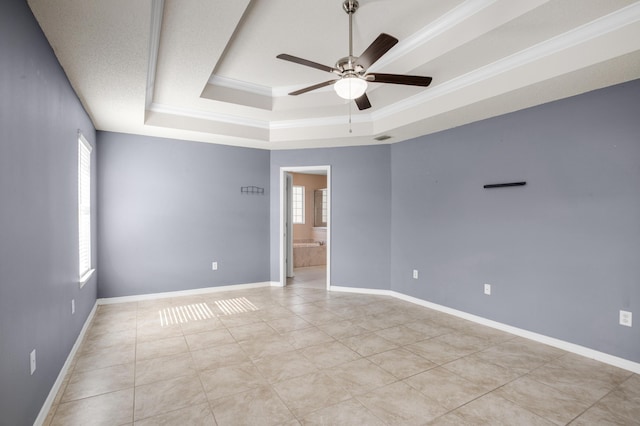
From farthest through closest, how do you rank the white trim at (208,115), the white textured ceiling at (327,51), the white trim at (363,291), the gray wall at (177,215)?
the white trim at (363,291)
the gray wall at (177,215)
the white trim at (208,115)
the white textured ceiling at (327,51)

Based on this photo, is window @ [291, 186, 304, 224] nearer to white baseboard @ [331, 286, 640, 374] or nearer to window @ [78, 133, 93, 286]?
white baseboard @ [331, 286, 640, 374]

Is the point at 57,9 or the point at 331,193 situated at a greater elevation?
the point at 57,9

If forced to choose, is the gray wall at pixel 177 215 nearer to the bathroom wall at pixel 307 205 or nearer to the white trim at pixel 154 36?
the white trim at pixel 154 36

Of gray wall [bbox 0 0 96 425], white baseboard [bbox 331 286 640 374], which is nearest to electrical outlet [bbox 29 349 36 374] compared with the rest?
gray wall [bbox 0 0 96 425]

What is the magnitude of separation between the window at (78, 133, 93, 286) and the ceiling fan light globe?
266 centimetres

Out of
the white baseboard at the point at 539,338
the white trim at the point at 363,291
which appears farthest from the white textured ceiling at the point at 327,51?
the white trim at the point at 363,291

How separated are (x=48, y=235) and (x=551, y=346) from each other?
14.5ft

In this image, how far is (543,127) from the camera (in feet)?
10.8

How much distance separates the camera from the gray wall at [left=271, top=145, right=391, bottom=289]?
519cm

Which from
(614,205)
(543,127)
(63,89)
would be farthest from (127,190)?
(614,205)

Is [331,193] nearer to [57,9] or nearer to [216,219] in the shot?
[216,219]

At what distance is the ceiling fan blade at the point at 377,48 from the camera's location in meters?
2.04

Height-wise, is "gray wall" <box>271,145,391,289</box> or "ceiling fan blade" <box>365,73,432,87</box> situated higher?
"ceiling fan blade" <box>365,73,432,87</box>

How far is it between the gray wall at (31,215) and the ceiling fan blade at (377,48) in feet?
6.43
